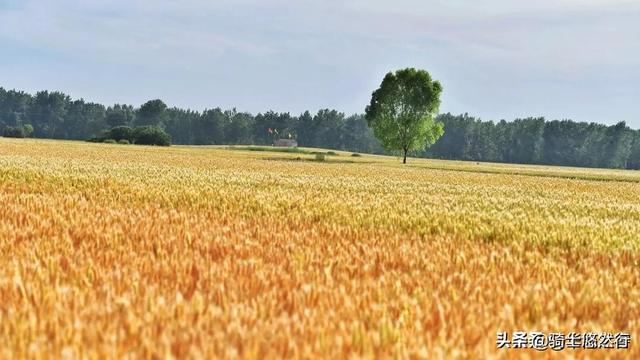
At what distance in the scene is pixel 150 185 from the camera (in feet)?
50.5

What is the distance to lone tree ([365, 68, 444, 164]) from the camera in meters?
67.0

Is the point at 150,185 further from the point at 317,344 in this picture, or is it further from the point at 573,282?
the point at 317,344

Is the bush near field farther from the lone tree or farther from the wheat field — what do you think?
the wheat field

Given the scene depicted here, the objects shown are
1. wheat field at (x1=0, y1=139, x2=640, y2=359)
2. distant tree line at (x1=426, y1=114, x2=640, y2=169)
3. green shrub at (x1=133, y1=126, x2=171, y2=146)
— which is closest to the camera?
wheat field at (x1=0, y1=139, x2=640, y2=359)

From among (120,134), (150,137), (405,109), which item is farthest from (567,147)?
(405,109)

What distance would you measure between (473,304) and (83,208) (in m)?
7.26

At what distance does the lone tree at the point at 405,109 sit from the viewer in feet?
220

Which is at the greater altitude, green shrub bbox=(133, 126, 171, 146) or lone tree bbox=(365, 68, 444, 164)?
lone tree bbox=(365, 68, 444, 164)

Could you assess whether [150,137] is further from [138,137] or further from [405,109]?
[405,109]

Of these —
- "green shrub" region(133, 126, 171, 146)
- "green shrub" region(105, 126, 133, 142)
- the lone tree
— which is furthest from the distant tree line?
the lone tree

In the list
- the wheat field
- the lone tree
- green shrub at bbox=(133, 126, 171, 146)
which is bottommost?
green shrub at bbox=(133, 126, 171, 146)

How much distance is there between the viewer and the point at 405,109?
222 ft

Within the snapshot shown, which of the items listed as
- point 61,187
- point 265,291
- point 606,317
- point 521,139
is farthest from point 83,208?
point 521,139

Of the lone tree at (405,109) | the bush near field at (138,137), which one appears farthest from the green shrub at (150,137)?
the lone tree at (405,109)
